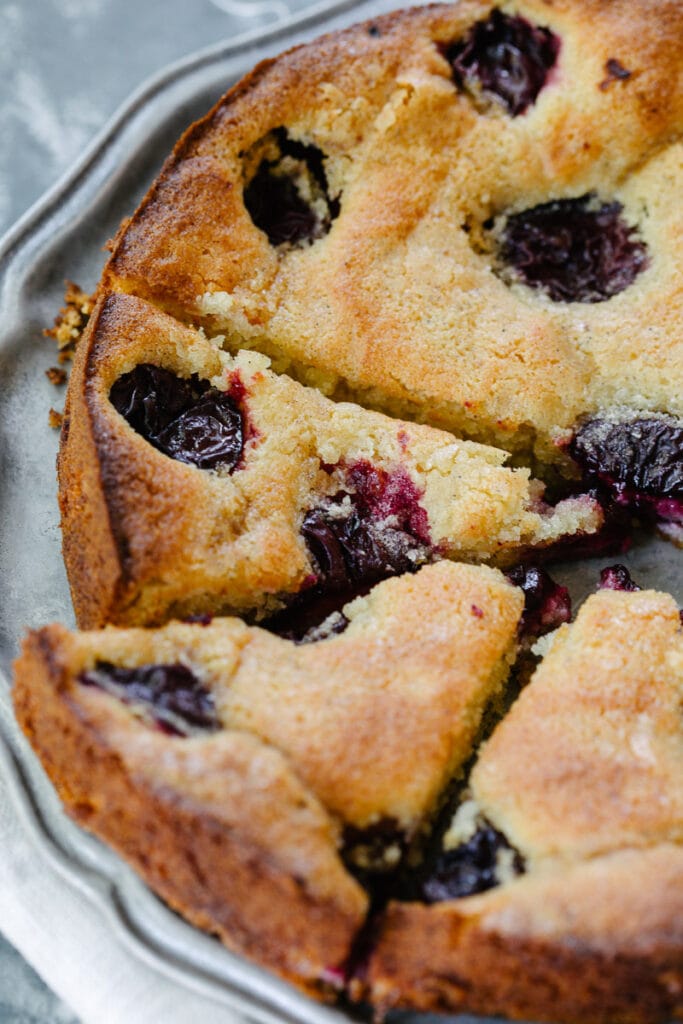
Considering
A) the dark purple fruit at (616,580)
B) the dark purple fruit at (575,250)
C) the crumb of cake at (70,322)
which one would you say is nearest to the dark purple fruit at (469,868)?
the dark purple fruit at (616,580)

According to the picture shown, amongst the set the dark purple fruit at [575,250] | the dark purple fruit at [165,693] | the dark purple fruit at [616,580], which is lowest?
the dark purple fruit at [616,580]

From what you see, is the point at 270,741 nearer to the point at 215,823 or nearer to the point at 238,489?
the point at 215,823

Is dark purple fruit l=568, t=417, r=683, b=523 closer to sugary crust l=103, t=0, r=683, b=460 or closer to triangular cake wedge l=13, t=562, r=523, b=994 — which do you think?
sugary crust l=103, t=0, r=683, b=460

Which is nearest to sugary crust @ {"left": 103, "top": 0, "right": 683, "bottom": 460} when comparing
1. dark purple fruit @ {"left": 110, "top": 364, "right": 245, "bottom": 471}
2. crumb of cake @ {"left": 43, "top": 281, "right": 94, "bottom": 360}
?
dark purple fruit @ {"left": 110, "top": 364, "right": 245, "bottom": 471}

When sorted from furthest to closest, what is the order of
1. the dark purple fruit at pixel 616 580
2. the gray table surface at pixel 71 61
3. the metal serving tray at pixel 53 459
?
the gray table surface at pixel 71 61, the dark purple fruit at pixel 616 580, the metal serving tray at pixel 53 459

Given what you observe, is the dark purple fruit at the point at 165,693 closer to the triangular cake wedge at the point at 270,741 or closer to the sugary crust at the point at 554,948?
the triangular cake wedge at the point at 270,741

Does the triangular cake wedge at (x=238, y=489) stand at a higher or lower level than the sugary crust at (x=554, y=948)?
higher

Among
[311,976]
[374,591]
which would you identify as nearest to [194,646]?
[374,591]
